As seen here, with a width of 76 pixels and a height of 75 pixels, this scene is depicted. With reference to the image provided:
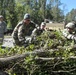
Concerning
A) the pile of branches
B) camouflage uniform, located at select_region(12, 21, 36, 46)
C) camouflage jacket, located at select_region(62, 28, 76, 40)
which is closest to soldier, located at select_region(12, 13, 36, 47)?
camouflage uniform, located at select_region(12, 21, 36, 46)

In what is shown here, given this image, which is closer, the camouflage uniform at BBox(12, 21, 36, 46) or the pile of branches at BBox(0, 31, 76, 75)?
the pile of branches at BBox(0, 31, 76, 75)

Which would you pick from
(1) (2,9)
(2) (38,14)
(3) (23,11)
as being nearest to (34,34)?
(1) (2,9)

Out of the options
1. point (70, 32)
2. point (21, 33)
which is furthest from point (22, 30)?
point (70, 32)

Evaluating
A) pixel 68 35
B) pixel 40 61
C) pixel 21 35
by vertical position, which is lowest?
pixel 40 61

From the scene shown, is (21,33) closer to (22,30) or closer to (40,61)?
(22,30)

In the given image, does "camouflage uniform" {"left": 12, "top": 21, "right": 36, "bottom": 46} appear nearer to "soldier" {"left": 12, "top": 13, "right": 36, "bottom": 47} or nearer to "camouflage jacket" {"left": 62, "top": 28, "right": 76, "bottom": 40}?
"soldier" {"left": 12, "top": 13, "right": 36, "bottom": 47}

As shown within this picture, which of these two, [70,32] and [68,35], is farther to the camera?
[70,32]

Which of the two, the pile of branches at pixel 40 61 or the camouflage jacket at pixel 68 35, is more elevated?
the camouflage jacket at pixel 68 35

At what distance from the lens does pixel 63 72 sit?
702 cm

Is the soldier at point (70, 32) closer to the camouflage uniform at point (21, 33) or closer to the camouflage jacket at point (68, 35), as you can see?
the camouflage jacket at point (68, 35)

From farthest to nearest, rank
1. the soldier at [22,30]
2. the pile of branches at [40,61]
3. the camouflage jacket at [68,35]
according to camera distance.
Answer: the soldier at [22,30] < the camouflage jacket at [68,35] < the pile of branches at [40,61]

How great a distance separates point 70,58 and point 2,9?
72.8 meters

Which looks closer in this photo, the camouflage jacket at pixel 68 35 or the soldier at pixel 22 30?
the camouflage jacket at pixel 68 35

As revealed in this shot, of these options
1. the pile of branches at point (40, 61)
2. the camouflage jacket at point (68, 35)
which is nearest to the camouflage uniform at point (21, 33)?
the camouflage jacket at point (68, 35)
